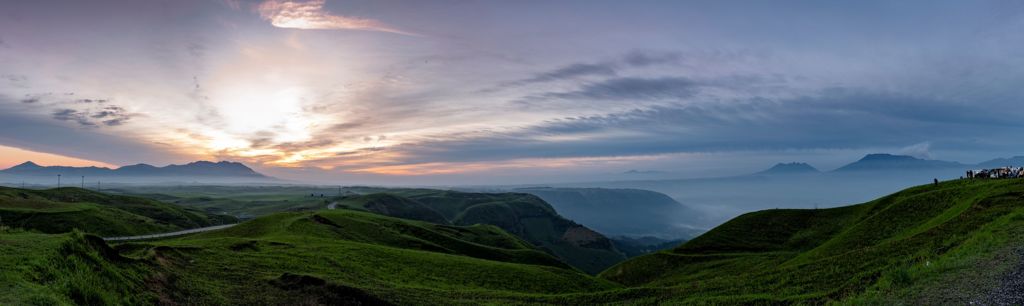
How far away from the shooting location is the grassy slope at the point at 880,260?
67.5 feet

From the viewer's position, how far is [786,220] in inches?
3172

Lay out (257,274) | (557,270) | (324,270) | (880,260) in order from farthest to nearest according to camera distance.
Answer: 1. (557,270)
2. (324,270)
3. (257,274)
4. (880,260)

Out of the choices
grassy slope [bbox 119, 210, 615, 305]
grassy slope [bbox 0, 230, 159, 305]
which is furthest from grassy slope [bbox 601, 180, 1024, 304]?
grassy slope [bbox 0, 230, 159, 305]

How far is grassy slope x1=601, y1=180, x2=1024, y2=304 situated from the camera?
20.6 meters

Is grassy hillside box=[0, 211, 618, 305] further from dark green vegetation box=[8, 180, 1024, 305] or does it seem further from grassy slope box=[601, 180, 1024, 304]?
grassy slope box=[601, 180, 1024, 304]

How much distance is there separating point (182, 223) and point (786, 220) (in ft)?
548

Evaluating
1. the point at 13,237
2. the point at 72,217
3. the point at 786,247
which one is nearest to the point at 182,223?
the point at 72,217

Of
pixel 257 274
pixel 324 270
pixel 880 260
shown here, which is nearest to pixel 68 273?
pixel 257 274

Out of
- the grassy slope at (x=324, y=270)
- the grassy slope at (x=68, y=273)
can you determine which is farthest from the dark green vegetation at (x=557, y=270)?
the grassy slope at (x=324, y=270)

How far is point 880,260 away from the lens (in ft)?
97.9

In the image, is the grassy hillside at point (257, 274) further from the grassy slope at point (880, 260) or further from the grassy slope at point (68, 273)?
the grassy slope at point (880, 260)

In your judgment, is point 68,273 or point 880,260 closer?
point 68,273

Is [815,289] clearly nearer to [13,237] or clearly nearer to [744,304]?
[744,304]

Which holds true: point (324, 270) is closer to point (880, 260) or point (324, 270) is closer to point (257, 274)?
point (257, 274)
